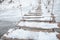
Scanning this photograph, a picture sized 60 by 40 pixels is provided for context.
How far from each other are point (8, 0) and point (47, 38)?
13647mm

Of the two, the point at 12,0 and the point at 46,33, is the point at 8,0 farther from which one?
the point at 46,33

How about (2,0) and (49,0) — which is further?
(2,0)

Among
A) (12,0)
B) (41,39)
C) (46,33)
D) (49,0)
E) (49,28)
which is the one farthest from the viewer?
(12,0)

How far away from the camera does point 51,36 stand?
2305 mm

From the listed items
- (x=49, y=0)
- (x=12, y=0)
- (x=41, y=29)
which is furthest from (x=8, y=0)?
(x=41, y=29)

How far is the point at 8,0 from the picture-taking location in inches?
602

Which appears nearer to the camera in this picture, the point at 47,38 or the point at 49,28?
the point at 47,38

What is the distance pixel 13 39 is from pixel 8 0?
13556 mm

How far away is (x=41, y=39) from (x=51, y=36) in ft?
0.75

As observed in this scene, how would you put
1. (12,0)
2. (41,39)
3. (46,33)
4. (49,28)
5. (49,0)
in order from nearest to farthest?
(41,39)
(46,33)
(49,28)
(49,0)
(12,0)

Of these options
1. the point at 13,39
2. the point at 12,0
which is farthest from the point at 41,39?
the point at 12,0

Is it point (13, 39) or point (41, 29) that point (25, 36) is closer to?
point (13, 39)

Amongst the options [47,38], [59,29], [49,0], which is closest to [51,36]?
[47,38]

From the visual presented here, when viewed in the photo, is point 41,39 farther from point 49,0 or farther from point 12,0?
point 12,0
